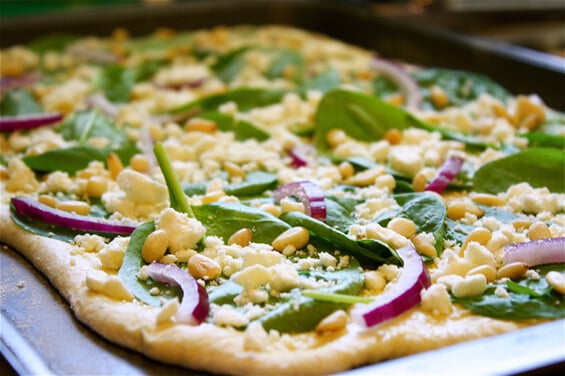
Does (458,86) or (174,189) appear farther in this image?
(458,86)

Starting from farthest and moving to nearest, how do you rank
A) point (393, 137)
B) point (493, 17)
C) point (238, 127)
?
1. point (493, 17)
2. point (238, 127)
3. point (393, 137)

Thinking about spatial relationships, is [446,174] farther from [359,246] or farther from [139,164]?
[139,164]

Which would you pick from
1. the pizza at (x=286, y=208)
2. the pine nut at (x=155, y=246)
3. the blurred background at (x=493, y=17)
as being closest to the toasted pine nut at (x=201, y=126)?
the pizza at (x=286, y=208)

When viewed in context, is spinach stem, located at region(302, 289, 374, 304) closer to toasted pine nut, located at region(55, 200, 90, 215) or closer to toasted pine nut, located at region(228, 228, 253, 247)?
toasted pine nut, located at region(228, 228, 253, 247)

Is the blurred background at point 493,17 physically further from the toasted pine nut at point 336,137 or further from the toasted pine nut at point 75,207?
the toasted pine nut at point 75,207

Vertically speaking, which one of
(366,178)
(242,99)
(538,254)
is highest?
(538,254)

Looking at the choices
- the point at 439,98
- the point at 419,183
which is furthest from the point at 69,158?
the point at 439,98

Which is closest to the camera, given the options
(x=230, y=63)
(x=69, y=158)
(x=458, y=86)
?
(x=69, y=158)
